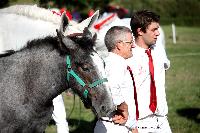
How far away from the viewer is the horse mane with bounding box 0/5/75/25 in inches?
255

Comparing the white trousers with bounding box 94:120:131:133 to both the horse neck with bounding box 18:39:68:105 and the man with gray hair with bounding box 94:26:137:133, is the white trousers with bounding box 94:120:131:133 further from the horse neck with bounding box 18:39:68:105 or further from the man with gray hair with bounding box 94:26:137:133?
the horse neck with bounding box 18:39:68:105

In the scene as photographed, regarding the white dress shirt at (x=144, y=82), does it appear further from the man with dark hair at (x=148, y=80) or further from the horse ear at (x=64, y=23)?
the horse ear at (x=64, y=23)

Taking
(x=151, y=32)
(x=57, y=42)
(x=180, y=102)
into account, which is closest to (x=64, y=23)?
(x=57, y=42)

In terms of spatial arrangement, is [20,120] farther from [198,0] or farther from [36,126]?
[198,0]

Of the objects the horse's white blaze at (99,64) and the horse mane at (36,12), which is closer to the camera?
the horse's white blaze at (99,64)

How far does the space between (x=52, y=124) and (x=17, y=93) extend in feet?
17.7

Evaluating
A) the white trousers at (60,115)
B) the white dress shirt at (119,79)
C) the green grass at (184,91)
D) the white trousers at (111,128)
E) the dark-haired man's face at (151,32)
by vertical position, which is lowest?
the green grass at (184,91)

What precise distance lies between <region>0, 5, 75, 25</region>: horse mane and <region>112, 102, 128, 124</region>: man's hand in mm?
1769

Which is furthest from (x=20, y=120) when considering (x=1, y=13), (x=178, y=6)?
(x=178, y=6)

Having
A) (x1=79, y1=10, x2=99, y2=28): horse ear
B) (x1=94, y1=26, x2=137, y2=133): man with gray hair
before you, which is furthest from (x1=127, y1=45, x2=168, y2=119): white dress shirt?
(x1=79, y1=10, x2=99, y2=28): horse ear

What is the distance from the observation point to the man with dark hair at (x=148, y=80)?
19.8ft

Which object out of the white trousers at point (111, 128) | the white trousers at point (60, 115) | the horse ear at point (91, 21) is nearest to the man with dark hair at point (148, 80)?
the white trousers at point (111, 128)

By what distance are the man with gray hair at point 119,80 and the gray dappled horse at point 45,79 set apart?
0.42 metres

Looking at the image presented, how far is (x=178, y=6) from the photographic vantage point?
64.2m
